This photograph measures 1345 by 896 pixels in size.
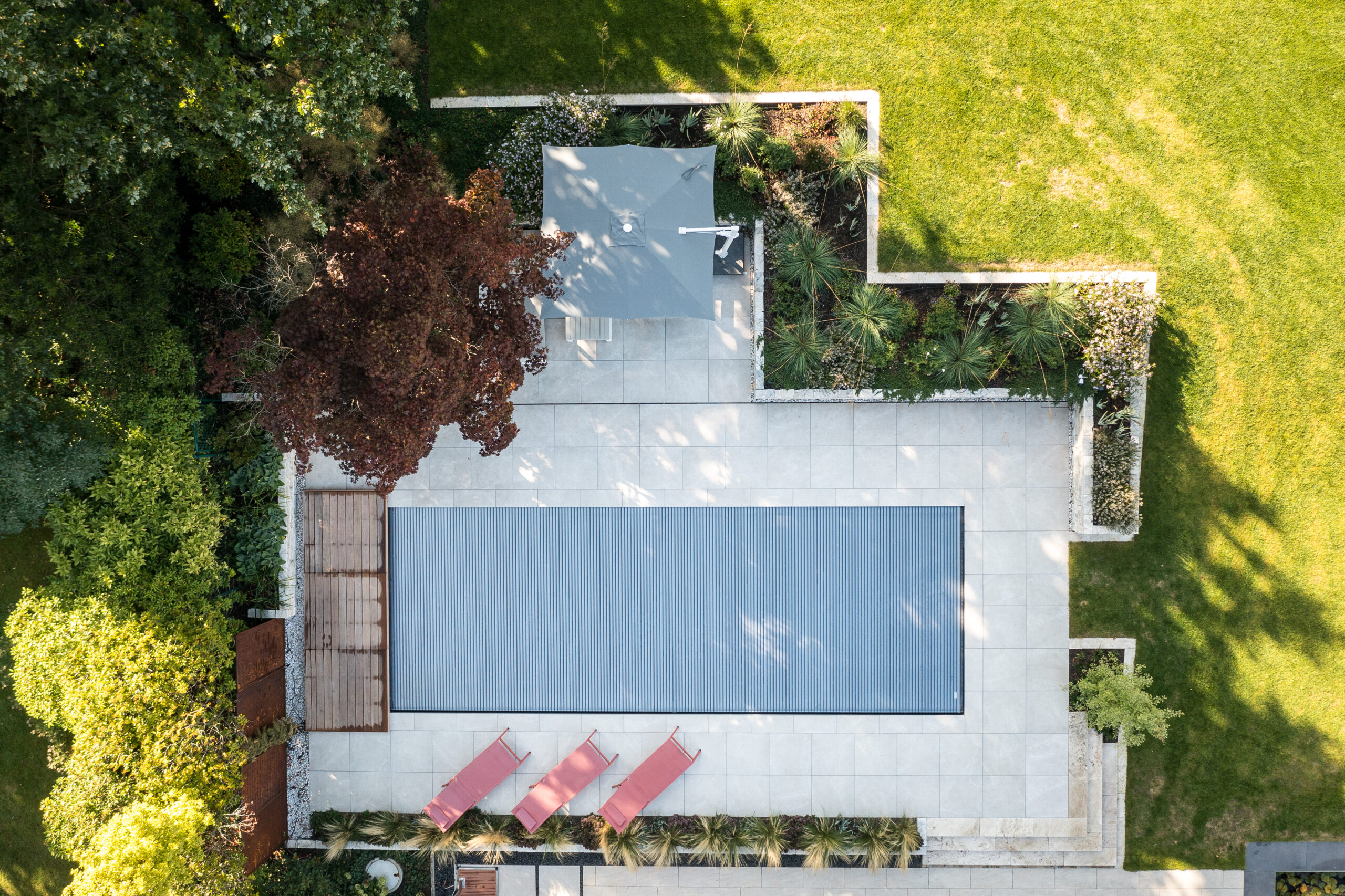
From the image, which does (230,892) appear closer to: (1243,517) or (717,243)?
(717,243)

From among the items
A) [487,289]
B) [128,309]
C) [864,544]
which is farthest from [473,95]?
[864,544]

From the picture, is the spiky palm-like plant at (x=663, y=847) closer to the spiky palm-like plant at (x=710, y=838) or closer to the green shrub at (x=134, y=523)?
the spiky palm-like plant at (x=710, y=838)

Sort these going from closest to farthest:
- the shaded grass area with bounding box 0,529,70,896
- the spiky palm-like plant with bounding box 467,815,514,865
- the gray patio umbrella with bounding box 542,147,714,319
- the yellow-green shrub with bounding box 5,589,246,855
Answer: the yellow-green shrub with bounding box 5,589,246,855 → the gray patio umbrella with bounding box 542,147,714,319 → the spiky palm-like plant with bounding box 467,815,514,865 → the shaded grass area with bounding box 0,529,70,896

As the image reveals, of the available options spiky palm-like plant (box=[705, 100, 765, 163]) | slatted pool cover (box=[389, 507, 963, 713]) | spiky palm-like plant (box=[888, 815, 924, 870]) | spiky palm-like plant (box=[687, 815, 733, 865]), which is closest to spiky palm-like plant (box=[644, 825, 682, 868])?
spiky palm-like plant (box=[687, 815, 733, 865])

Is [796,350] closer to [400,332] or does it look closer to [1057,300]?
[1057,300]

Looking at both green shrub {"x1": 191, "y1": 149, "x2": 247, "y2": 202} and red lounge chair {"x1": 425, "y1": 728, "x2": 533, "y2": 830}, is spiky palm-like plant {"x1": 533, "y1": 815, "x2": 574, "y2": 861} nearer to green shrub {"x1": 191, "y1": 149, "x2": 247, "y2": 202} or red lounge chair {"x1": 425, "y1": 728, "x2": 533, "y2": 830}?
red lounge chair {"x1": 425, "y1": 728, "x2": 533, "y2": 830}

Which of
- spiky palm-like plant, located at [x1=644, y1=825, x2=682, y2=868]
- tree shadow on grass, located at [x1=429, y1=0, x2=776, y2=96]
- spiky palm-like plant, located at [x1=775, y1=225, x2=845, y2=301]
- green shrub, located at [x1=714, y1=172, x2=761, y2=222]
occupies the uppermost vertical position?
tree shadow on grass, located at [x1=429, y1=0, x2=776, y2=96]
